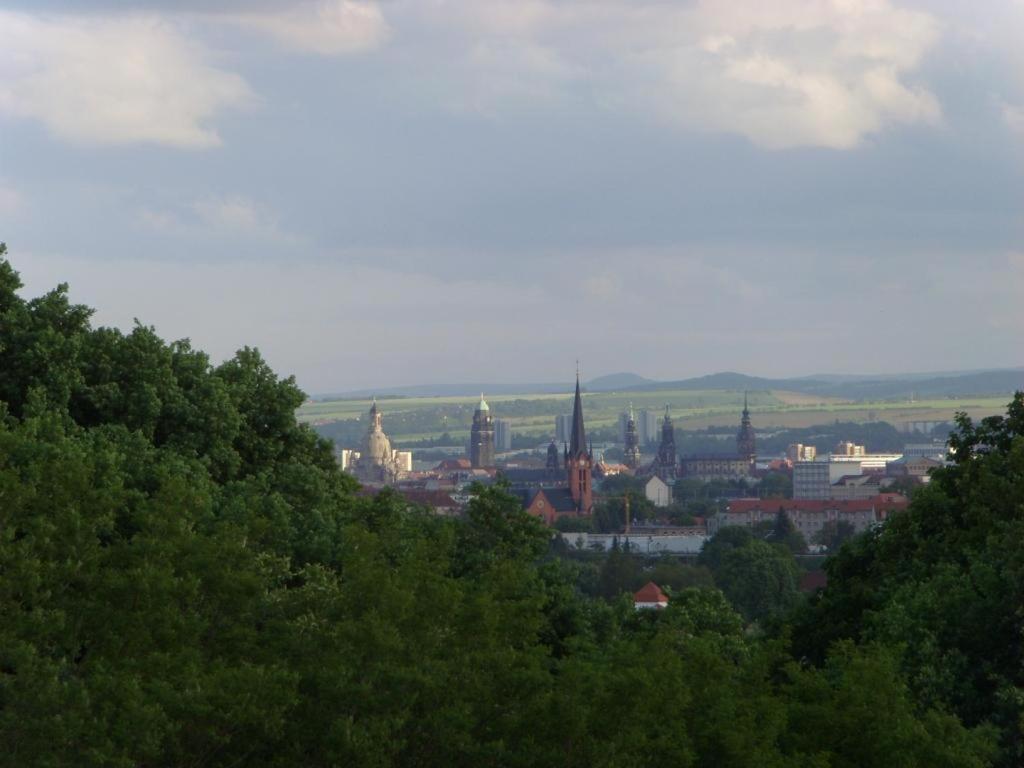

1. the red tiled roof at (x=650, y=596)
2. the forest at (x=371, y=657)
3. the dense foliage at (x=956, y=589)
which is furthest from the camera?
the red tiled roof at (x=650, y=596)

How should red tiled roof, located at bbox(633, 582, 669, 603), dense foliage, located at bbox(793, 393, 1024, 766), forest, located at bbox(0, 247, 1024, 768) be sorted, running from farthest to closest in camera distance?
1. red tiled roof, located at bbox(633, 582, 669, 603)
2. dense foliage, located at bbox(793, 393, 1024, 766)
3. forest, located at bbox(0, 247, 1024, 768)

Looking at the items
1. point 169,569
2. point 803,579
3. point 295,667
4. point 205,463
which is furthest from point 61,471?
point 803,579

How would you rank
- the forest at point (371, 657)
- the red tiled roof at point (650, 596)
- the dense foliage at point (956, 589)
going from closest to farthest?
1. the forest at point (371, 657)
2. the dense foliage at point (956, 589)
3. the red tiled roof at point (650, 596)

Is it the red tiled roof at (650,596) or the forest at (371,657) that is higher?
the forest at (371,657)

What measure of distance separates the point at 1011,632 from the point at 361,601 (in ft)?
42.9

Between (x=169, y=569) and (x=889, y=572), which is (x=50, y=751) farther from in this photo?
(x=889, y=572)

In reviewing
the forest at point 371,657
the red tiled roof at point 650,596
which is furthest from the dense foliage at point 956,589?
the red tiled roof at point 650,596

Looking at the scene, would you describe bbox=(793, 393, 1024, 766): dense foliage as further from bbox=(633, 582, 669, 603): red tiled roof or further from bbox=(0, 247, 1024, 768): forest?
bbox=(633, 582, 669, 603): red tiled roof

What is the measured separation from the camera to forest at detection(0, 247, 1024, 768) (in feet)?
118

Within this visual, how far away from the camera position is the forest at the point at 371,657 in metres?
36.1

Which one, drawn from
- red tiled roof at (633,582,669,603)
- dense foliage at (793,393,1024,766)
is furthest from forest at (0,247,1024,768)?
red tiled roof at (633,582,669,603)

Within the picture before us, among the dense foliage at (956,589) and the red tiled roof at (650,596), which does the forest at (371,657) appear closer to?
the dense foliage at (956,589)

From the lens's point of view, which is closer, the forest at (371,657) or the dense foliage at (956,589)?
the forest at (371,657)

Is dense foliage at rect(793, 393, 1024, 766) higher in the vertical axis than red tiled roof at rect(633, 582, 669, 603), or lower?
higher
